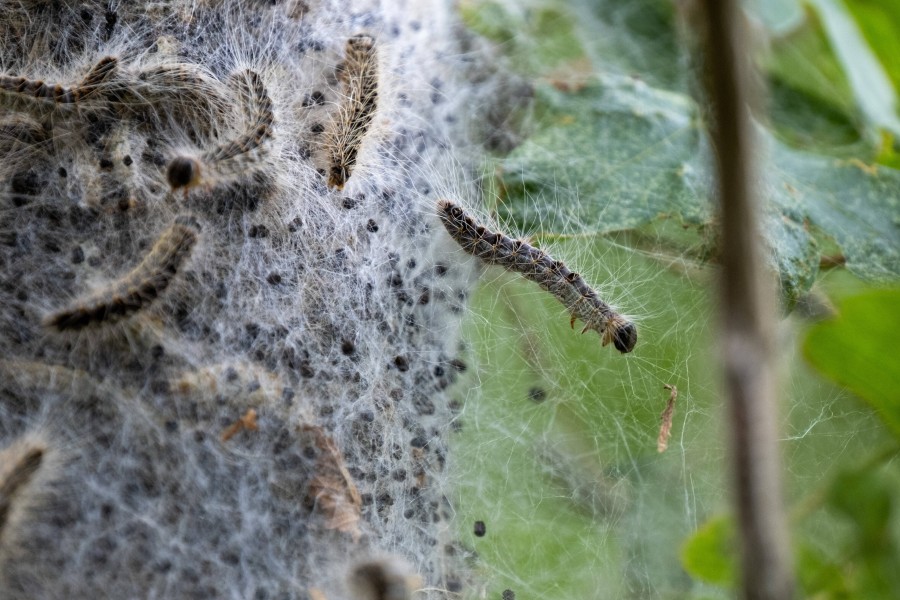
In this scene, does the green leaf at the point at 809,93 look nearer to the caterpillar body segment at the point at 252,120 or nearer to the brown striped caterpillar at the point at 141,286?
the caterpillar body segment at the point at 252,120

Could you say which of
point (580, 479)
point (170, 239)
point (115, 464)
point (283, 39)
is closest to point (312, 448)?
point (115, 464)

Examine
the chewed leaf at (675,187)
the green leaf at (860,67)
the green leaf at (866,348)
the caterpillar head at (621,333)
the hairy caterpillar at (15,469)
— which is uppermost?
the green leaf at (860,67)

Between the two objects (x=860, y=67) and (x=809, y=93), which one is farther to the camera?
(x=809, y=93)

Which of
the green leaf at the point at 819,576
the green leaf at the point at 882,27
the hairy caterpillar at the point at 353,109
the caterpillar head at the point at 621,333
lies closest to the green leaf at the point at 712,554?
the green leaf at the point at 819,576

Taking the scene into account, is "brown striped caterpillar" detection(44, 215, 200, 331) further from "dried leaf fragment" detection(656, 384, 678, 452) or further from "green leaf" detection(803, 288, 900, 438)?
"green leaf" detection(803, 288, 900, 438)

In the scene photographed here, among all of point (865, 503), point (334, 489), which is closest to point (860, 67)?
point (865, 503)

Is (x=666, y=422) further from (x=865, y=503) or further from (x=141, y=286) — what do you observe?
(x=141, y=286)
